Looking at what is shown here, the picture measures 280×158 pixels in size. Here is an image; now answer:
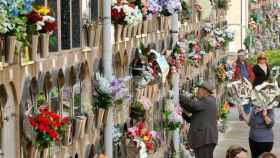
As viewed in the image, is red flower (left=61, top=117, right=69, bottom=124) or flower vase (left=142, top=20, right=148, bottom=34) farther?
flower vase (left=142, top=20, right=148, bottom=34)

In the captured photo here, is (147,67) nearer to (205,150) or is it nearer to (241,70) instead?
(205,150)

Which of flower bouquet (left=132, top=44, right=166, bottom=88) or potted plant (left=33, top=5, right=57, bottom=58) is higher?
potted plant (left=33, top=5, right=57, bottom=58)

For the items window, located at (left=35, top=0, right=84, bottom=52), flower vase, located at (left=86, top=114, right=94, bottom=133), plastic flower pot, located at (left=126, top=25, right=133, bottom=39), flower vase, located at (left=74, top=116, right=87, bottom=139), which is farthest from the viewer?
plastic flower pot, located at (left=126, top=25, right=133, bottom=39)

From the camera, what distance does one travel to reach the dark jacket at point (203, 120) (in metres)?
11.2

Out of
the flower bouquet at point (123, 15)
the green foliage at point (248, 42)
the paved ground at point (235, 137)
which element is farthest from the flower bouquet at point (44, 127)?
the green foliage at point (248, 42)

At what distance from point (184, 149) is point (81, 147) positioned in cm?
593

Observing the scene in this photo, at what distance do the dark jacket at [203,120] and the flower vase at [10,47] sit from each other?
16.7ft

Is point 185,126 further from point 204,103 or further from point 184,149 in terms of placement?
point 204,103

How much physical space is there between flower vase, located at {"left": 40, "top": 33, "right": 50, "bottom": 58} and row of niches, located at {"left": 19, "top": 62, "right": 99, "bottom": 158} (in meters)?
0.15

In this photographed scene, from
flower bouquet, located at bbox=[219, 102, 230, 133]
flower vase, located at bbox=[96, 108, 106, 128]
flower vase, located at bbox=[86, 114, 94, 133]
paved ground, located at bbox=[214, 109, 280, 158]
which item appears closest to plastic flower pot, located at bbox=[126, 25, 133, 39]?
flower vase, located at bbox=[96, 108, 106, 128]

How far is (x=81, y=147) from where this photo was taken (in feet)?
28.1

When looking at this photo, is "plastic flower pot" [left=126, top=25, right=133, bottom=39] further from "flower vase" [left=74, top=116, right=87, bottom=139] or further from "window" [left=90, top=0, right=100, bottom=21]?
"flower vase" [left=74, top=116, right=87, bottom=139]

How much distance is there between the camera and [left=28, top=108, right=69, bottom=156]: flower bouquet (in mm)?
6730

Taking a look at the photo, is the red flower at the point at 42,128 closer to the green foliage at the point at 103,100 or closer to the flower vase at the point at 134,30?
the green foliage at the point at 103,100
